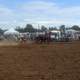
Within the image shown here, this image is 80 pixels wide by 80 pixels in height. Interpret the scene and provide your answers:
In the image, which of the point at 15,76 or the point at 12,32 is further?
the point at 12,32

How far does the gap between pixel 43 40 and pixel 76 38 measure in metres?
10.6

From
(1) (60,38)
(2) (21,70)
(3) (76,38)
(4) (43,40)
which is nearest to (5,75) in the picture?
(2) (21,70)

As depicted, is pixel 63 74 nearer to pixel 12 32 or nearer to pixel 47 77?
pixel 47 77

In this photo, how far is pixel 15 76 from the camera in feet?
34.2

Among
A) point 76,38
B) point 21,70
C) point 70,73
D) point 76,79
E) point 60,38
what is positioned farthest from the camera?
point 76,38

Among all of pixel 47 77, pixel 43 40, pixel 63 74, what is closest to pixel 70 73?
pixel 63 74

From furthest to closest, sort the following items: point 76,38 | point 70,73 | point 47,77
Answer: point 76,38
point 70,73
point 47,77

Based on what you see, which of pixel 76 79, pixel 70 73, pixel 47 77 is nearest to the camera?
pixel 76 79

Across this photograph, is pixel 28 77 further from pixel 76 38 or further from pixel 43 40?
pixel 76 38

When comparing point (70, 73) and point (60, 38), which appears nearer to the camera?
point (70, 73)

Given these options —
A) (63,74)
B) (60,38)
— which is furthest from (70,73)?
(60,38)

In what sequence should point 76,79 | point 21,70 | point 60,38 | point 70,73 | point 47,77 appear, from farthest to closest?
point 60,38 → point 21,70 → point 70,73 → point 47,77 → point 76,79

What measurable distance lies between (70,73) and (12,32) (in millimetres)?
44252

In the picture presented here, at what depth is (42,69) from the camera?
12102 millimetres
